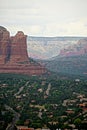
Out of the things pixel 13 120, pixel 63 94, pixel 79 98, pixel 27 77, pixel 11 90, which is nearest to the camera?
pixel 13 120

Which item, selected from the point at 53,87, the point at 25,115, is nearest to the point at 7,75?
the point at 53,87

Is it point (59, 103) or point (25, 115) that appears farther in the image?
point (59, 103)

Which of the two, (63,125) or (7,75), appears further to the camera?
(7,75)

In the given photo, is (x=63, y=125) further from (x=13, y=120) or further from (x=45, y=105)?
(x=45, y=105)

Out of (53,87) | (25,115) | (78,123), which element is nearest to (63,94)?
(53,87)

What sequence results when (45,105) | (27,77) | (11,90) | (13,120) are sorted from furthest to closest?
(27,77), (11,90), (45,105), (13,120)

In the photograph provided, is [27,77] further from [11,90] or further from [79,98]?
[79,98]
